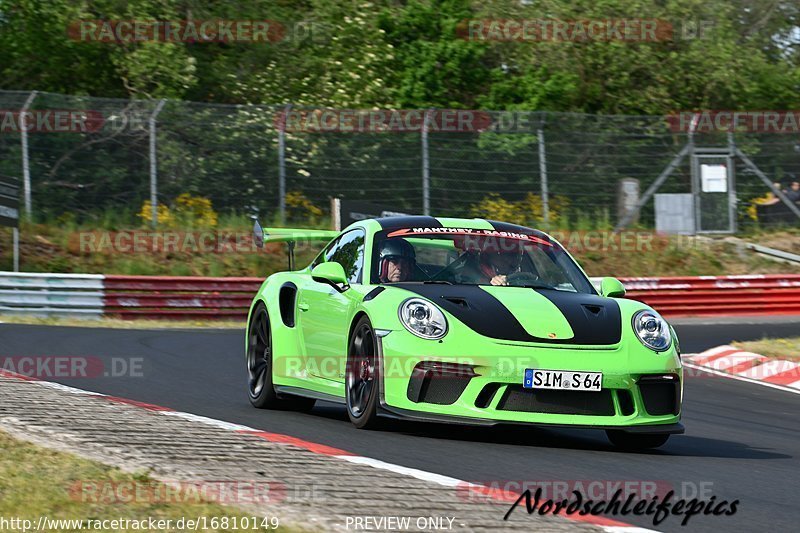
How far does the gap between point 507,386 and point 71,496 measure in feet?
9.59

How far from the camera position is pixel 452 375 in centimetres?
716

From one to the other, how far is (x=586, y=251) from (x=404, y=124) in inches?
173

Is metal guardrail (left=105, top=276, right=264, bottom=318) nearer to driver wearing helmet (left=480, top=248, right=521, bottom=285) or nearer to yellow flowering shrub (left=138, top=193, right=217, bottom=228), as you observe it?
yellow flowering shrub (left=138, top=193, right=217, bottom=228)

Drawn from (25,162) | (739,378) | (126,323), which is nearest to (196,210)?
(25,162)

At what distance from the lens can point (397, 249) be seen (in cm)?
826

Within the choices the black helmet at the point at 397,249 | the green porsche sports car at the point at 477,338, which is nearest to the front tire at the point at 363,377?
the green porsche sports car at the point at 477,338

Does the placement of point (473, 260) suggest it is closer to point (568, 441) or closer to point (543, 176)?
point (568, 441)

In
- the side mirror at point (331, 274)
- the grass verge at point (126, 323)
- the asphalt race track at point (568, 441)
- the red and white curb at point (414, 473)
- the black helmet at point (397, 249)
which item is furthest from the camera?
the grass verge at point (126, 323)

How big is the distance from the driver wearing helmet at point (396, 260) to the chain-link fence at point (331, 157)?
48.6 ft

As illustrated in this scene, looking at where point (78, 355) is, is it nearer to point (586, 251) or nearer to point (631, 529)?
point (631, 529)

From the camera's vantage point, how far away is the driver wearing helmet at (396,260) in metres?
8.07

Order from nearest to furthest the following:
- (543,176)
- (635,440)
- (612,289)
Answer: (635,440) < (612,289) < (543,176)

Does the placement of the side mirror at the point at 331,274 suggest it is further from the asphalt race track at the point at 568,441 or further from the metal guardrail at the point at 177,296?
the metal guardrail at the point at 177,296

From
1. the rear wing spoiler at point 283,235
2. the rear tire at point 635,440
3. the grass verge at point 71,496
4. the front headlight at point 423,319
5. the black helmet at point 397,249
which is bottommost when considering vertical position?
the rear tire at point 635,440
